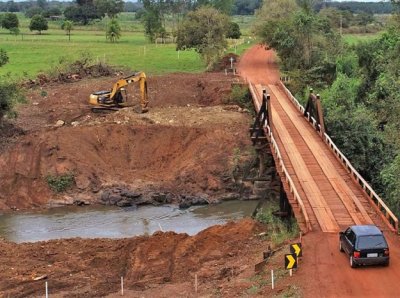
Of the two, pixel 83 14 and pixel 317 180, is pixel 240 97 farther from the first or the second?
pixel 83 14

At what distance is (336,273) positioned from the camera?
23.4 meters

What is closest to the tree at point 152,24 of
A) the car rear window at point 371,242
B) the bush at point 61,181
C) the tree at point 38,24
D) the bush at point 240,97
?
the tree at point 38,24

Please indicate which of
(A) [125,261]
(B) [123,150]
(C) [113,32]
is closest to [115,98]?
(B) [123,150]

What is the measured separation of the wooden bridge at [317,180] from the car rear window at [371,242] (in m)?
3.42

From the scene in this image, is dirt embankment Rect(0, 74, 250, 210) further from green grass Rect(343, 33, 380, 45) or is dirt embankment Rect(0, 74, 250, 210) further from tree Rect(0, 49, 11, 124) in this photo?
green grass Rect(343, 33, 380, 45)

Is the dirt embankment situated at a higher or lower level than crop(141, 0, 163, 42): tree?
lower

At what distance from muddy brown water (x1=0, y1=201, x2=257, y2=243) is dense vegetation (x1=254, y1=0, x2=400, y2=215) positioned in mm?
7779

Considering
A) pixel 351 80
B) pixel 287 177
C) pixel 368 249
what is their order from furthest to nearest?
pixel 351 80 → pixel 287 177 → pixel 368 249

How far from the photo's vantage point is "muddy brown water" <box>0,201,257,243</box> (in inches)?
1517

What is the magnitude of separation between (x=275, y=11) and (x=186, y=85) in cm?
2167

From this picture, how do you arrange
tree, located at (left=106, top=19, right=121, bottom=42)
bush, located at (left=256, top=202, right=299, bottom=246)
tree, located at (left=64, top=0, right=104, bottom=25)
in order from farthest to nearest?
1. tree, located at (left=64, top=0, right=104, bottom=25)
2. tree, located at (left=106, top=19, right=121, bottom=42)
3. bush, located at (left=256, top=202, right=299, bottom=246)

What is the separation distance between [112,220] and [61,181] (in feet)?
20.6

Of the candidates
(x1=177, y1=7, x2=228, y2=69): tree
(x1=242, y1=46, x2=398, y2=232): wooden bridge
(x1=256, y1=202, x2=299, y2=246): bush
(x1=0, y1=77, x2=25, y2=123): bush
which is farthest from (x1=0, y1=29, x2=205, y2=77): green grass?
(x1=256, y1=202, x2=299, y2=246): bush

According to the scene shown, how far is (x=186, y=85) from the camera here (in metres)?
61.9
